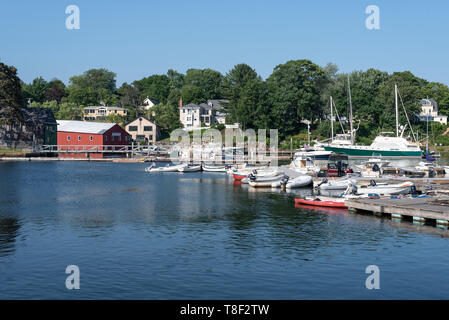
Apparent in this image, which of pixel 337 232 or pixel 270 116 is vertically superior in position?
pixel 270 116

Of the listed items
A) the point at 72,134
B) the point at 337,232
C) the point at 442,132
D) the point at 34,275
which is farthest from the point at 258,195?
the point at 442,132

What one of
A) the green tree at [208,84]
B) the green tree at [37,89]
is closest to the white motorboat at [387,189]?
the green tree at [208,84]

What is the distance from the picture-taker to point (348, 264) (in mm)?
25516

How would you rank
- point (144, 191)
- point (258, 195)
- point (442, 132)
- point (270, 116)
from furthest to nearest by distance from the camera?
1. point (442, 132)
2. point (270, 116)
3. point (144, 191)
4. point (258, 195)

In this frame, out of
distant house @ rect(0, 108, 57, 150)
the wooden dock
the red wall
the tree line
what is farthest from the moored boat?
the tree line

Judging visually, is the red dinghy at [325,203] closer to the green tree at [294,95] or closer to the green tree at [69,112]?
the green tree at [294,95]

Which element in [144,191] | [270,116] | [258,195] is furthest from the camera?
[270,116]

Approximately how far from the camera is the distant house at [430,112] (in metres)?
156

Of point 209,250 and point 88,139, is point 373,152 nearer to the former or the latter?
point 88,139

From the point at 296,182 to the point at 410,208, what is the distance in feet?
72.6

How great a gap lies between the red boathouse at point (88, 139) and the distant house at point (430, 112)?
9276 centimetres
